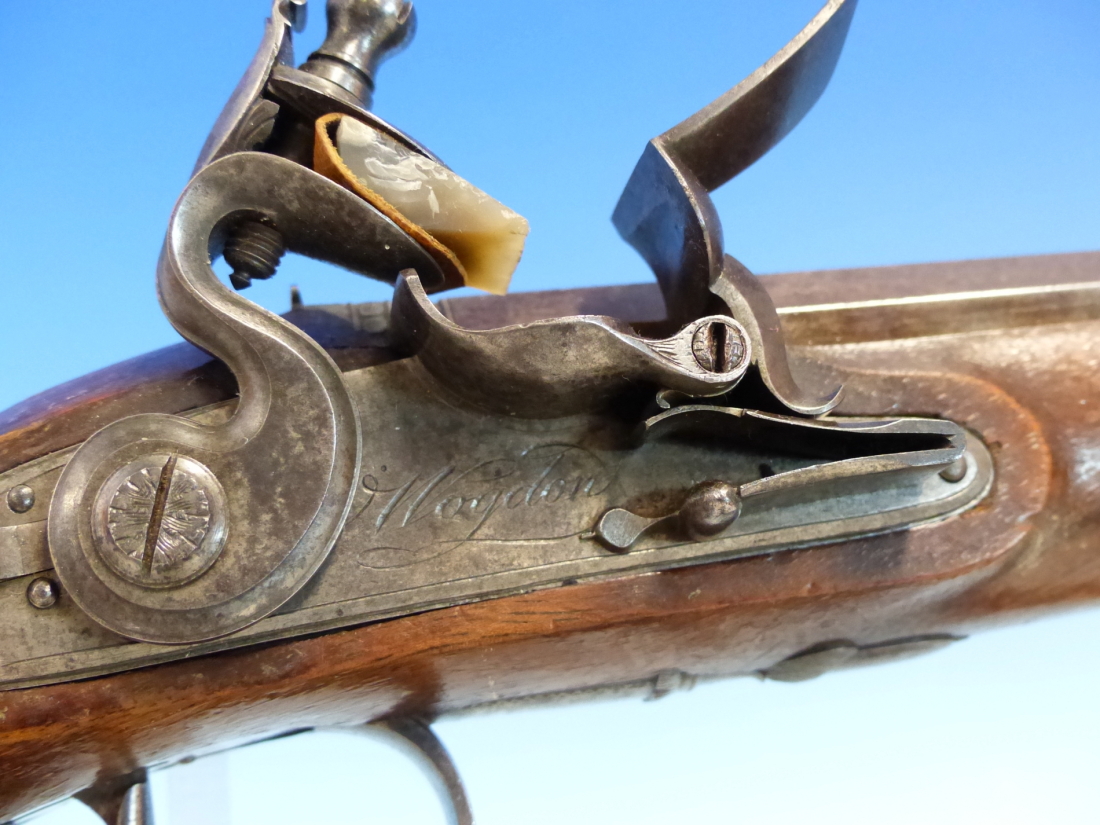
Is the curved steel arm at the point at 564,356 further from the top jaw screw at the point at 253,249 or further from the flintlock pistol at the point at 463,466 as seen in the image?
the top jaw screw at the point at 253,249

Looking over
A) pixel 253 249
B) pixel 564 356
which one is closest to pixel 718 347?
pixel 564 356

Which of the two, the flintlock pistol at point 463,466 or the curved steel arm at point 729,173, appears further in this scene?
the curved steel arm at point 729,173

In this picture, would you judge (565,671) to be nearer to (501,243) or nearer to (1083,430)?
(501,243)

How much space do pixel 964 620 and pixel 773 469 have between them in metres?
0.58

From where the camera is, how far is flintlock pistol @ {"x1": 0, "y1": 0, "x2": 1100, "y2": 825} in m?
1.29

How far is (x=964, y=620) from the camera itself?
1.70m

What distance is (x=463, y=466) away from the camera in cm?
144

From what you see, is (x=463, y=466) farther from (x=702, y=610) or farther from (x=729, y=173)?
(x=729, y=173)
